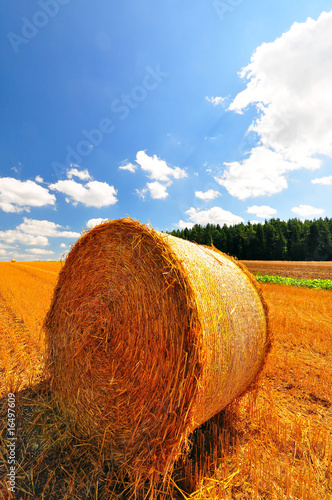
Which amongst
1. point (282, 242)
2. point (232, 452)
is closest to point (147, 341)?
point (232, 452)

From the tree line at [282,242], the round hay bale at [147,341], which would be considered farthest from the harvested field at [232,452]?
the tree line at [282,242]

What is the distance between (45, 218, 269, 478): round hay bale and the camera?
2221 millimetres

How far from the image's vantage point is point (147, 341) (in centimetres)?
248

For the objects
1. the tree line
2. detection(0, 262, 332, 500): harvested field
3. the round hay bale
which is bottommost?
detection(0, 262, 332, 500): harvested field

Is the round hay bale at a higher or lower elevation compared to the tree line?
lower

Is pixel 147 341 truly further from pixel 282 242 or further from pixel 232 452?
pixel 282 242

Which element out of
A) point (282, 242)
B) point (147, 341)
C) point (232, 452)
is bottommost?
point (232, 452)

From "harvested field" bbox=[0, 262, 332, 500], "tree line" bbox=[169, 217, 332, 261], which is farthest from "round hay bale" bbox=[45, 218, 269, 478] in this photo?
"tree line" bbox=[169, 217, 332, 261]

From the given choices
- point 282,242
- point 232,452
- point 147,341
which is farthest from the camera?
point 282,242

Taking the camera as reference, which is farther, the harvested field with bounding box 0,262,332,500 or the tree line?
the tree line

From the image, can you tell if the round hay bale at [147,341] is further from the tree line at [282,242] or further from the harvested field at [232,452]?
the tree line at [282,242]

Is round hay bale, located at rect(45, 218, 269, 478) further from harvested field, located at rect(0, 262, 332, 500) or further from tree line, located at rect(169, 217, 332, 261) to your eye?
tree line, located at rect(169, 217, 332, 261)

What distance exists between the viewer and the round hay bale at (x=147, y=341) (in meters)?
2.22

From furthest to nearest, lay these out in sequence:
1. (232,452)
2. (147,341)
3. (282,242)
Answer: (282,242)
(232,452)
(147,341)
